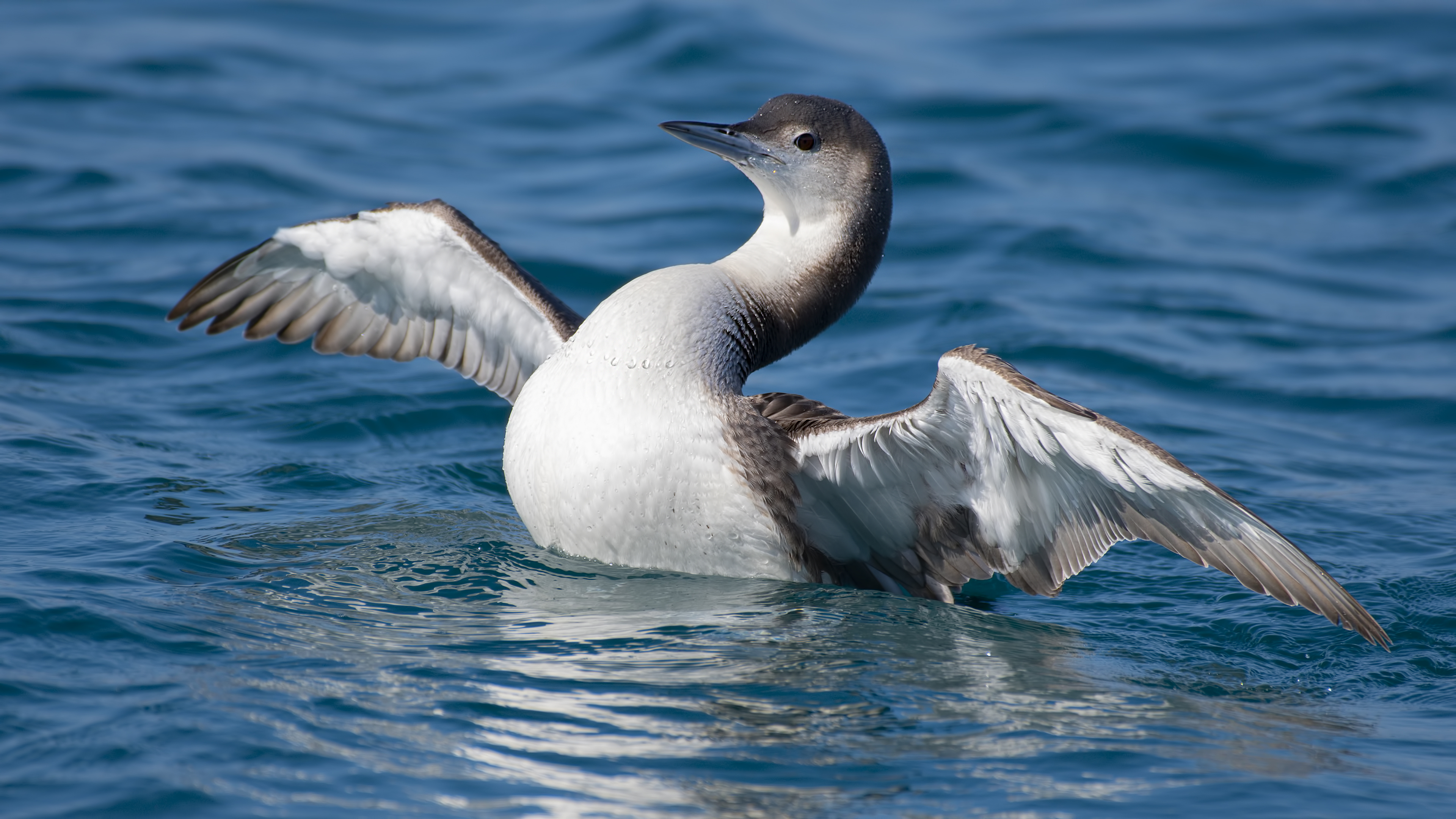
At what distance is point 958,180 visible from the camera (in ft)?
40.7

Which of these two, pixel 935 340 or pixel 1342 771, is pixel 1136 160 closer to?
pixel 935 340

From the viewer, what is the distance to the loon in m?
4.80

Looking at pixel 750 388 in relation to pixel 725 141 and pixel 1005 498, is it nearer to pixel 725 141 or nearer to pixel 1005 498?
pixel 725 141

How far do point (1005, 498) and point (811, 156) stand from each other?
64.5 inches

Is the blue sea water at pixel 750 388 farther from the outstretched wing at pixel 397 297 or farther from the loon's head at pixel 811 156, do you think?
the loon's head at pixel 811 156

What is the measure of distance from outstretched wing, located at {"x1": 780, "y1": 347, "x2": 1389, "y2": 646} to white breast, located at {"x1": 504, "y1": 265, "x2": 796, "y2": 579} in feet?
1.11

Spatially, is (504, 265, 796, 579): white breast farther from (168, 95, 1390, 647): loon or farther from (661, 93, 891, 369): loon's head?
(661, 93, 891, 369): loon's head

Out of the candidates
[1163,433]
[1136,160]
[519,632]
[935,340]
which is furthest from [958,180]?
[519,632]

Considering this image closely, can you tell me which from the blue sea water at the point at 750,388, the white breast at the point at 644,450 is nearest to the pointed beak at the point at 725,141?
the white breast at the point at 644,450

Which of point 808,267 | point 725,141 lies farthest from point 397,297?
point 808,267

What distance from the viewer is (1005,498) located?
5188 millimetres

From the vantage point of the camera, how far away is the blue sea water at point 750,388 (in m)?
4.16

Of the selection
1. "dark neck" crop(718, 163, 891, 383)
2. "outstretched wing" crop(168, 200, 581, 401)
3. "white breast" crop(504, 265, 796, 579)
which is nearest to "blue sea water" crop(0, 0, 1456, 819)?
"white breast" crop(504, 265, 796, 579)

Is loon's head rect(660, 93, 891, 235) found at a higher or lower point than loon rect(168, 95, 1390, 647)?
higher
